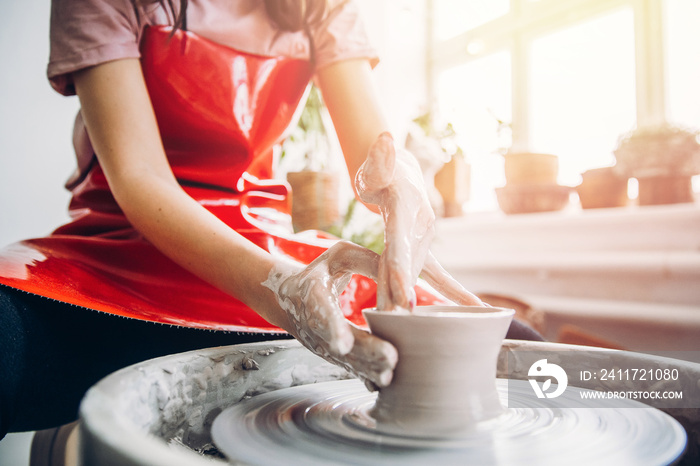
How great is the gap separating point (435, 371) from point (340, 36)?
0.94 meters

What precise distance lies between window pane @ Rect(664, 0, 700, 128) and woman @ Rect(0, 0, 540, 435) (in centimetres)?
245

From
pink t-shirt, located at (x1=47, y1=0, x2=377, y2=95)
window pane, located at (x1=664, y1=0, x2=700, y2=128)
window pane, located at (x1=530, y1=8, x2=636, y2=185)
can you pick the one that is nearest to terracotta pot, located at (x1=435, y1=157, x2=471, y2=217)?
window pane, located at (x1=530, y1=8, x2=636, y2=185)

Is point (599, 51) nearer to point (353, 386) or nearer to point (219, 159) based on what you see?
point (219, 159)

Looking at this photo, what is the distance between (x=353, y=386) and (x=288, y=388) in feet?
0.32

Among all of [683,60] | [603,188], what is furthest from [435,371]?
[683,60]

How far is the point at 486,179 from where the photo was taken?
407 cm

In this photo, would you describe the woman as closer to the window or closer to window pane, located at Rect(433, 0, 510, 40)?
the window

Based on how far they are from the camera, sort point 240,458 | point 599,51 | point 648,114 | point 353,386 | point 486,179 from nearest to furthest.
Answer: point 240,458 < point 353,386 < point 648,114 < point 599,51 < point 486,179

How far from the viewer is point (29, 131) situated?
6.58 ft

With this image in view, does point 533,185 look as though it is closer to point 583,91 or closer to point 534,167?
point 534,167

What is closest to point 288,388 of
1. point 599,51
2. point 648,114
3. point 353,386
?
point 353,386

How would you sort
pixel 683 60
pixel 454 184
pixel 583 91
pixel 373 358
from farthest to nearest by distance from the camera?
pixel 454 184, pixel 583 91, pixel 683 60, pixel 373 358

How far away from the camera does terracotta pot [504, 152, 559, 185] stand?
300cm

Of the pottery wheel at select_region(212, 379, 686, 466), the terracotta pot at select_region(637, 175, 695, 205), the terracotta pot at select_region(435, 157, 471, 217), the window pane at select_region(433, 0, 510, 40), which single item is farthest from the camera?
the window pane at select_region(433, 0, 510, 40)
